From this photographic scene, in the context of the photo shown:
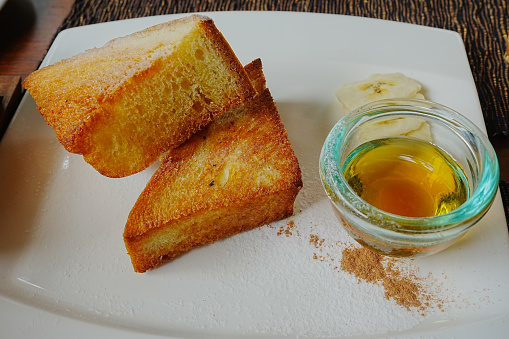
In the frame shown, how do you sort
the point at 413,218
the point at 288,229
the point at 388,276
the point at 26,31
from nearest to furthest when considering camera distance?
the point at 413,218 < the point at 388,276 < the point at 288,229 < the point at 26,31

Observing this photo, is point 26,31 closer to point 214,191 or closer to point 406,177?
point 214,191

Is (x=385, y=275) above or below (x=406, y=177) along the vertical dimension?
below

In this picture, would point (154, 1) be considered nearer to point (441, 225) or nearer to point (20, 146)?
point (20, 146)

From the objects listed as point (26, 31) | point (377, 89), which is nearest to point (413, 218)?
point (377, 89)

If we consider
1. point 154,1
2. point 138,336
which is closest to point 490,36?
point 154,1

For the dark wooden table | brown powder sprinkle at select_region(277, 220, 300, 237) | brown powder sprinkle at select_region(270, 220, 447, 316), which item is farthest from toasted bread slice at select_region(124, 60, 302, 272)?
the dark wooden table

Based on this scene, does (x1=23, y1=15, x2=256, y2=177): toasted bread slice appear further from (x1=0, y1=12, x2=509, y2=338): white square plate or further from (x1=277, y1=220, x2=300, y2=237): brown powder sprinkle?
(x1=277, y1=220, x2=300, y2=237): brown powder sprinkle

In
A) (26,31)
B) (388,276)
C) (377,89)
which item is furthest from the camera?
(26,31)
